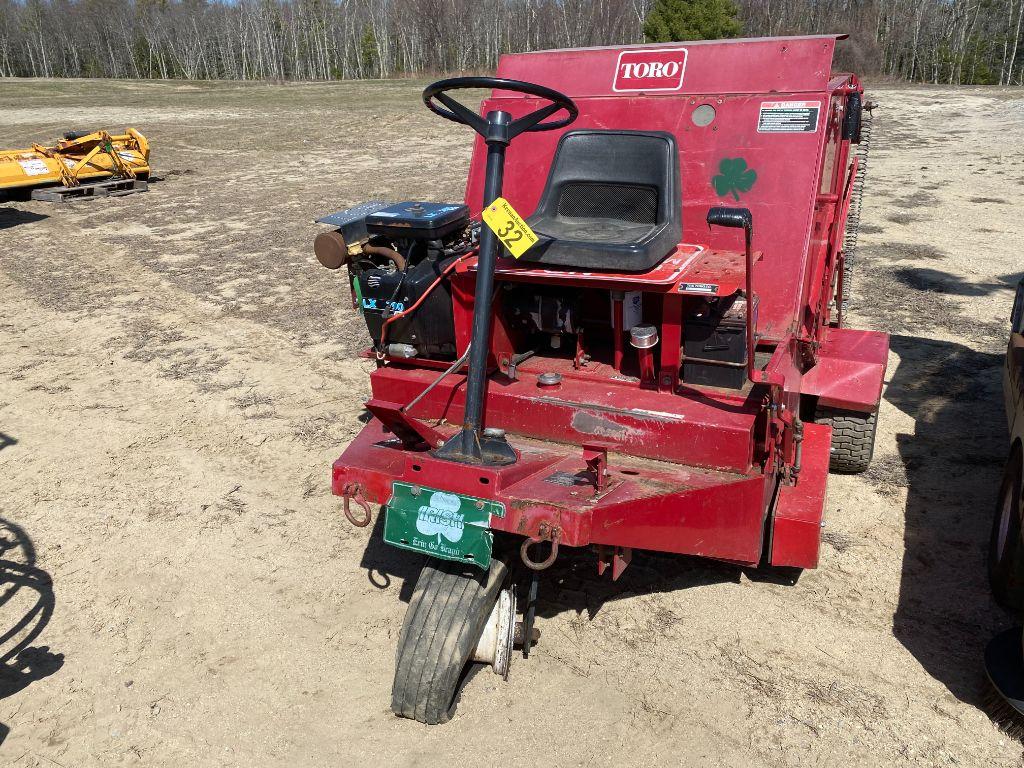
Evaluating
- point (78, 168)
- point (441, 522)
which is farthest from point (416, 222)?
point (78, 168)

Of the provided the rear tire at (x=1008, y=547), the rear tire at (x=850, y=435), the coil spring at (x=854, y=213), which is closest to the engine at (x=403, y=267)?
the rear tire at (x=850, y=435)

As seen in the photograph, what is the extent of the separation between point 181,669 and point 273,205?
32.6 feet

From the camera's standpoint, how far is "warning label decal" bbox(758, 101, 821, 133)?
13.5ft

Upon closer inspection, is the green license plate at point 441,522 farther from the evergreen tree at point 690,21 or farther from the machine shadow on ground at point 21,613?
the evergreen tree at point 690,21

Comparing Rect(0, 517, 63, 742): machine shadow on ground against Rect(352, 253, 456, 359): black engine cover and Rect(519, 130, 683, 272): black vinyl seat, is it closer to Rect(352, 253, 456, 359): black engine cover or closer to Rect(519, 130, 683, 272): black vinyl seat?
Rect(352, 253, 456, 359): black engine cover

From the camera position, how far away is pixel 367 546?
431 centimetres

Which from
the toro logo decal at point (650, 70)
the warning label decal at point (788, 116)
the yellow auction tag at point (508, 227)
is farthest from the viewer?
the toro logo decal at point (650, 70)

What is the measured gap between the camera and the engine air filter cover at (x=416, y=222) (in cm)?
389

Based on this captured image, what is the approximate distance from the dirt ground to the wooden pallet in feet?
16.9

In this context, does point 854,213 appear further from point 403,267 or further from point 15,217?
point 15,217

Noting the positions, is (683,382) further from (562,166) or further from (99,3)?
(99,3)

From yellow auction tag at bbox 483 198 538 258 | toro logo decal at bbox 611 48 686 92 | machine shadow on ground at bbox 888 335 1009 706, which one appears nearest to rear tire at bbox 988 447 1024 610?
machine shadow on ground at bbox 888 335 1009 706

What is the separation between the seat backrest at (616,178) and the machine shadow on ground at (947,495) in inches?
80.1

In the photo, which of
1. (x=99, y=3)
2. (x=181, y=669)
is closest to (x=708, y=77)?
(x=181, y=669)
